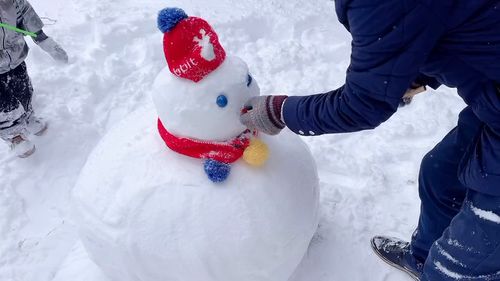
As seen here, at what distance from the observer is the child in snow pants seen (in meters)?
2.03

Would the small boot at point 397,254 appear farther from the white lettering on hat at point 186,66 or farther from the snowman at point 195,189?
the white lettering on hat at point 186,66

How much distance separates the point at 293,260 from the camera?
151 cm

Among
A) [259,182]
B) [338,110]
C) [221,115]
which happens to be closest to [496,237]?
[338,110]

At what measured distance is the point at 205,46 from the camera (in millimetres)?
1272

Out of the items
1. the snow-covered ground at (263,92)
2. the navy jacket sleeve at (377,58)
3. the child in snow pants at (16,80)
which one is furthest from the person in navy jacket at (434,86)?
the child in snow pants at (16,80)

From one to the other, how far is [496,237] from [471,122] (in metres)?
0.32

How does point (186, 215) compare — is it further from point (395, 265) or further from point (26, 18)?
point (26, 18)

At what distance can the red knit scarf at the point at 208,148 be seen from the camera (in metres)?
1.40

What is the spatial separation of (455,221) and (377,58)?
53cm

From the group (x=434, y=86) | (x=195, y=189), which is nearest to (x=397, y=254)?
(x=434, y=86)

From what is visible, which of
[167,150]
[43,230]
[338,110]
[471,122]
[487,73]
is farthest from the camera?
[43,230]

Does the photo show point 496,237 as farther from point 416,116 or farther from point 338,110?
point 416,116

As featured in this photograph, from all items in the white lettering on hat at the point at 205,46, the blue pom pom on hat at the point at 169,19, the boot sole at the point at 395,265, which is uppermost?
the blue pom pom on hat at the point at 169,19

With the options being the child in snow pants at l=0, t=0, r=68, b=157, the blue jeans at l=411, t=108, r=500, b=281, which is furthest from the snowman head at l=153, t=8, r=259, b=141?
the child in snow pants at l=0, t=0, r=68, b=157
